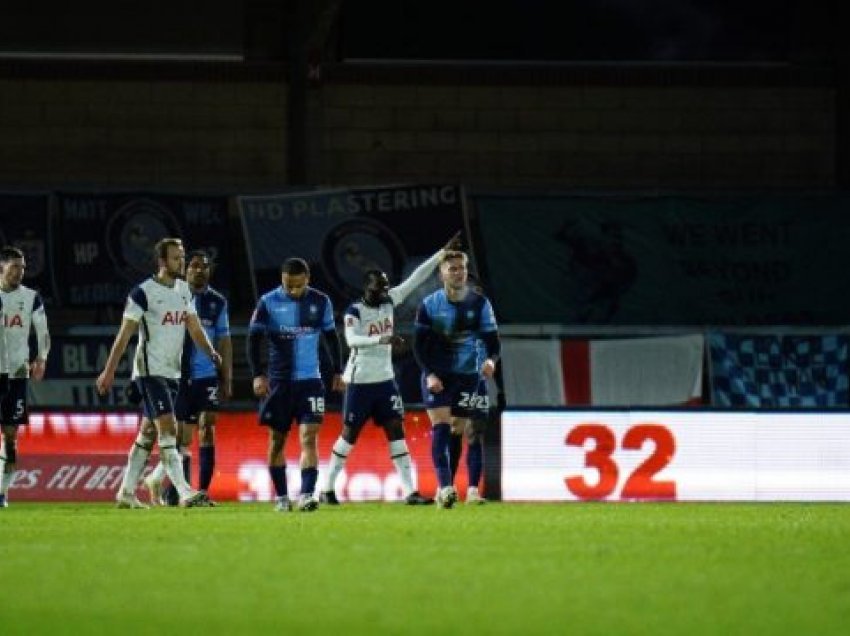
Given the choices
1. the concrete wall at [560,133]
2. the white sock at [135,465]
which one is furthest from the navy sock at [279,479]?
the concrete wall at [560,133]

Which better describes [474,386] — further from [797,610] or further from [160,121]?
[160,121]

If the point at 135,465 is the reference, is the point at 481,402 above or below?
above

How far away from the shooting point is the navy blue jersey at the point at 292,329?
1554 centimetres

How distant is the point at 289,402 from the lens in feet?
50.9

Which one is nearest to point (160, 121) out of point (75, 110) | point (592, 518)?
point (75, 110)

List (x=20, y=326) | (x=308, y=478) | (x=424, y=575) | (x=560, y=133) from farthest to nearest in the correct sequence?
1. (x=560, y=133)
2. (x=20, y=326)
3. (x=308, y=478)
4. (x=424, y=575)

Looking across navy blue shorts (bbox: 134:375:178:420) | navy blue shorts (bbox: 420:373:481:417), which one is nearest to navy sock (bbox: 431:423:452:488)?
navy blue shorts (bbox: 420:373:481:417)

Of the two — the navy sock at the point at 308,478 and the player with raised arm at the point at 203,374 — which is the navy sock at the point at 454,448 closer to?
the navy sock at the point at 308,478

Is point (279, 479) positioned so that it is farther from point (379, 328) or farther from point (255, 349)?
point (379, 328)

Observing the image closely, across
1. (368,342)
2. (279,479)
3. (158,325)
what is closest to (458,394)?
(368,342)

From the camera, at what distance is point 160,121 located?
2755 centimetres

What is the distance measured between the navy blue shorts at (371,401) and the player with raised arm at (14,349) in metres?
2.43

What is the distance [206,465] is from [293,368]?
1.95 m

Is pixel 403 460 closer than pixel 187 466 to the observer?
Yes
